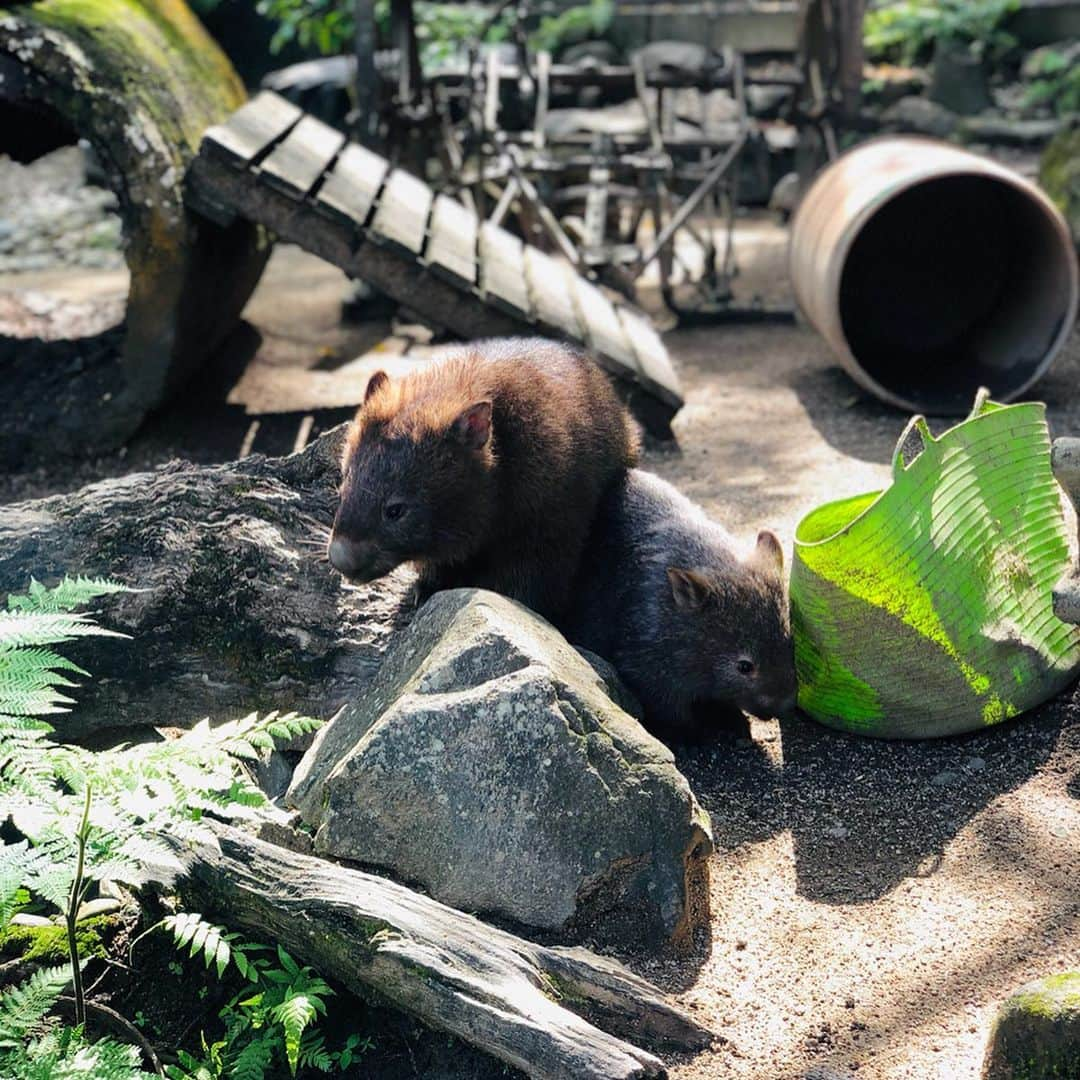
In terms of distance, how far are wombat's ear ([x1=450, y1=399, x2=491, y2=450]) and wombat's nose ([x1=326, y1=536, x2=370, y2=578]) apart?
417 millimetres

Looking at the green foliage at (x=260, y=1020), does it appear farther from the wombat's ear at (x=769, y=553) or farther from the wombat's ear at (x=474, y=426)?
the wombat's ear at (x=769, y=553)

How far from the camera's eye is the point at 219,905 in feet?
9.59

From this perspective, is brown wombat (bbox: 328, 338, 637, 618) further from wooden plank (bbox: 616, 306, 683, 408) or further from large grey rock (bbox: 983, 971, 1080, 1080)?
large grey rock (bbox: 983, 971, 1080, 1080)

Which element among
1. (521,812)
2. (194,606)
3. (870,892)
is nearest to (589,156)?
(194,606)

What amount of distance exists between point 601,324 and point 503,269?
1.80ft

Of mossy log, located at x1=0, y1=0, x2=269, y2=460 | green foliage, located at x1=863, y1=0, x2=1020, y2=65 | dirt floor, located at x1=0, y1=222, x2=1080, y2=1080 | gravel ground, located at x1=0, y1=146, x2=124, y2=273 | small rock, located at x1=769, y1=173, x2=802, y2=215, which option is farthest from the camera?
green foliage, located at x1=863, y1=0, x2=1020, y2=65

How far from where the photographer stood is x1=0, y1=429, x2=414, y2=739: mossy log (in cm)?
379

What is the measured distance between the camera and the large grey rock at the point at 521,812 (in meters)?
3.04

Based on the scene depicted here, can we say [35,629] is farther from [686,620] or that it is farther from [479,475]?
[686,620]

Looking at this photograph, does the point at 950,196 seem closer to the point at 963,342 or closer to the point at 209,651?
the point at 963,342

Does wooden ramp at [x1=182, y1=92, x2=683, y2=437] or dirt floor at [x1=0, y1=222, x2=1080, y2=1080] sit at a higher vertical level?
wooden ramp at [x1=182, y1=92, x2=683, y2=437]

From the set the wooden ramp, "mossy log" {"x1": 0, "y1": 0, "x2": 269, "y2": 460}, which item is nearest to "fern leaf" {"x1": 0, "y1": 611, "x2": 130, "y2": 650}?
the wooden ramp

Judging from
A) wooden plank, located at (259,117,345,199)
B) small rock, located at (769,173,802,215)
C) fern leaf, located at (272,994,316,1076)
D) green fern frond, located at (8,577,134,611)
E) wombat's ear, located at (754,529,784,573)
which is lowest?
small rock, located at (769,173,802,215)

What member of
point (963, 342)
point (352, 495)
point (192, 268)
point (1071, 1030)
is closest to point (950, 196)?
point (963, 342)
